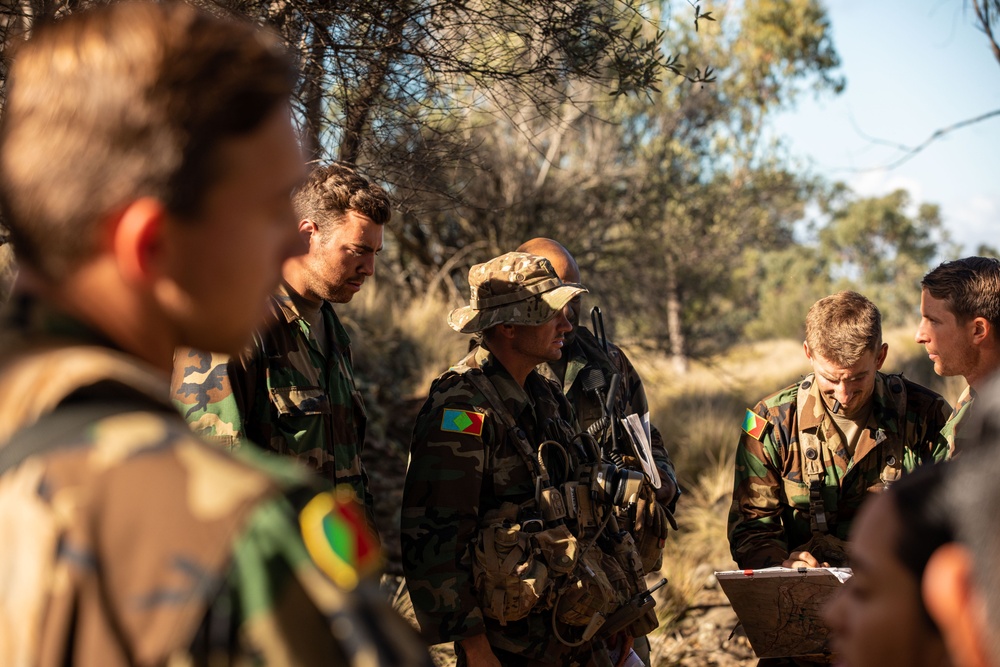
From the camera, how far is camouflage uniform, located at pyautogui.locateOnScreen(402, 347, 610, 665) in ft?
10.6

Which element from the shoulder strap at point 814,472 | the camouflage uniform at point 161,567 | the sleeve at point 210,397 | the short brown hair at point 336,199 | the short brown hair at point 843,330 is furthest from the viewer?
the shoulder strap at point 814,472

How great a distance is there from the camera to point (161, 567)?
2.72 ft

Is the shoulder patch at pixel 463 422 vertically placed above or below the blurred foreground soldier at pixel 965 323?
below

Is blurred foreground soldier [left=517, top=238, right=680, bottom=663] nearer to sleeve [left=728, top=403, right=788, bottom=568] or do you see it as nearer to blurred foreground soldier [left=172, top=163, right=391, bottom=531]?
sleeve [left=728, top=403, right=788, bottom=568]

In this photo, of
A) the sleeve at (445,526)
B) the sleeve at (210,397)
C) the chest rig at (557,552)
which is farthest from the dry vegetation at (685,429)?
the sleeve at (210,397)

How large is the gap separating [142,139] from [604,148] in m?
13.8

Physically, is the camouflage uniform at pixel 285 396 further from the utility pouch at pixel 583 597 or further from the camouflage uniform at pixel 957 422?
the camouflage uniform at pixel 957 422

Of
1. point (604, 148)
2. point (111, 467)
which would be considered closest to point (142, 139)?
point (111, 467)

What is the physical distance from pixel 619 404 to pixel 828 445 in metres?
1.02

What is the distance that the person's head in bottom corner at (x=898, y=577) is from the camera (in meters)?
1.10

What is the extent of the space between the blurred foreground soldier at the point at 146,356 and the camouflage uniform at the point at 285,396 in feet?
6.26

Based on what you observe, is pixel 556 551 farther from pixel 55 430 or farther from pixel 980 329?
pixel 55 430

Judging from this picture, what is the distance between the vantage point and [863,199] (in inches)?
1580

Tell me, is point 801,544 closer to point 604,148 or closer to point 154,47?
point 154,47
